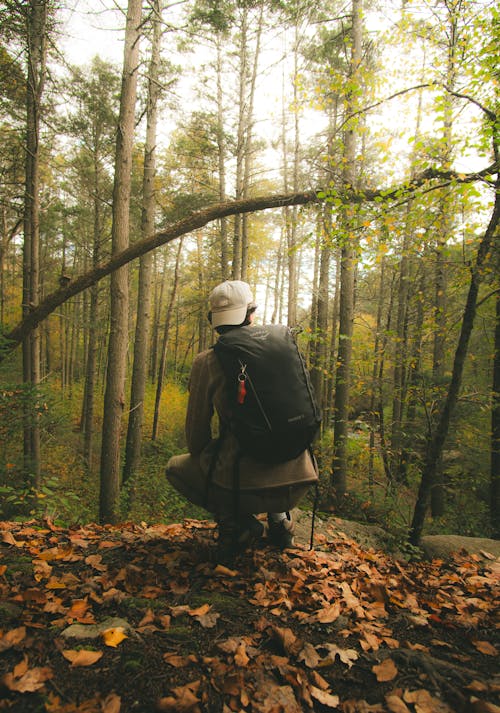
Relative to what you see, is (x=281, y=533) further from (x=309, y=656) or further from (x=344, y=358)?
(x=344, y=358)

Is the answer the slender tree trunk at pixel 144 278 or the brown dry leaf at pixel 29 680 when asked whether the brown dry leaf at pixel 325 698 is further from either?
the slender tree trunk at pixel 144 278

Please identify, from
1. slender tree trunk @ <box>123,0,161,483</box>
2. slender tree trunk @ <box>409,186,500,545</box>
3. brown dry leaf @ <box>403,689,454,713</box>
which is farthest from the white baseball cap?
slender tree trunk @ <box>123,0,161,483</box>

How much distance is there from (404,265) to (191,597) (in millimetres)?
11306

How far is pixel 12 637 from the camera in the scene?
5.00 ft

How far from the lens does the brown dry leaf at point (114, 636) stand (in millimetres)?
1586

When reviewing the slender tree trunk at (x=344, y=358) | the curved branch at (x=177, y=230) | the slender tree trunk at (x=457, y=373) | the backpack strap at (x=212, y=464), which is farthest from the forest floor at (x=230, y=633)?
the slender tree trunk at (x=344, y=358)

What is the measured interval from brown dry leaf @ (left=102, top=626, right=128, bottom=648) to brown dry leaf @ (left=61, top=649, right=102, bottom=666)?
8 centimetres

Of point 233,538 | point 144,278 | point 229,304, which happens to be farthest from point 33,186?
point 233,538

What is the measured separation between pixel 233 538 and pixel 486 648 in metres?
1.58

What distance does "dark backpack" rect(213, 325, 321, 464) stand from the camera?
212cm

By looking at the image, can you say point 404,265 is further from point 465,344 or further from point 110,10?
point 110,10

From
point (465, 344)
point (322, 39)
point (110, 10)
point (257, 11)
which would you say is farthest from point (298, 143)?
point (465, 344)

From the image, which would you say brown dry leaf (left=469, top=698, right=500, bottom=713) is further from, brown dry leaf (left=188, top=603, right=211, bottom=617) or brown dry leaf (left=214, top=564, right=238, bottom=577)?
brown dry leaf (left=214, top=564, right=238, bottom=577)

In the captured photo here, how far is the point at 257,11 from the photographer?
10867 mm
